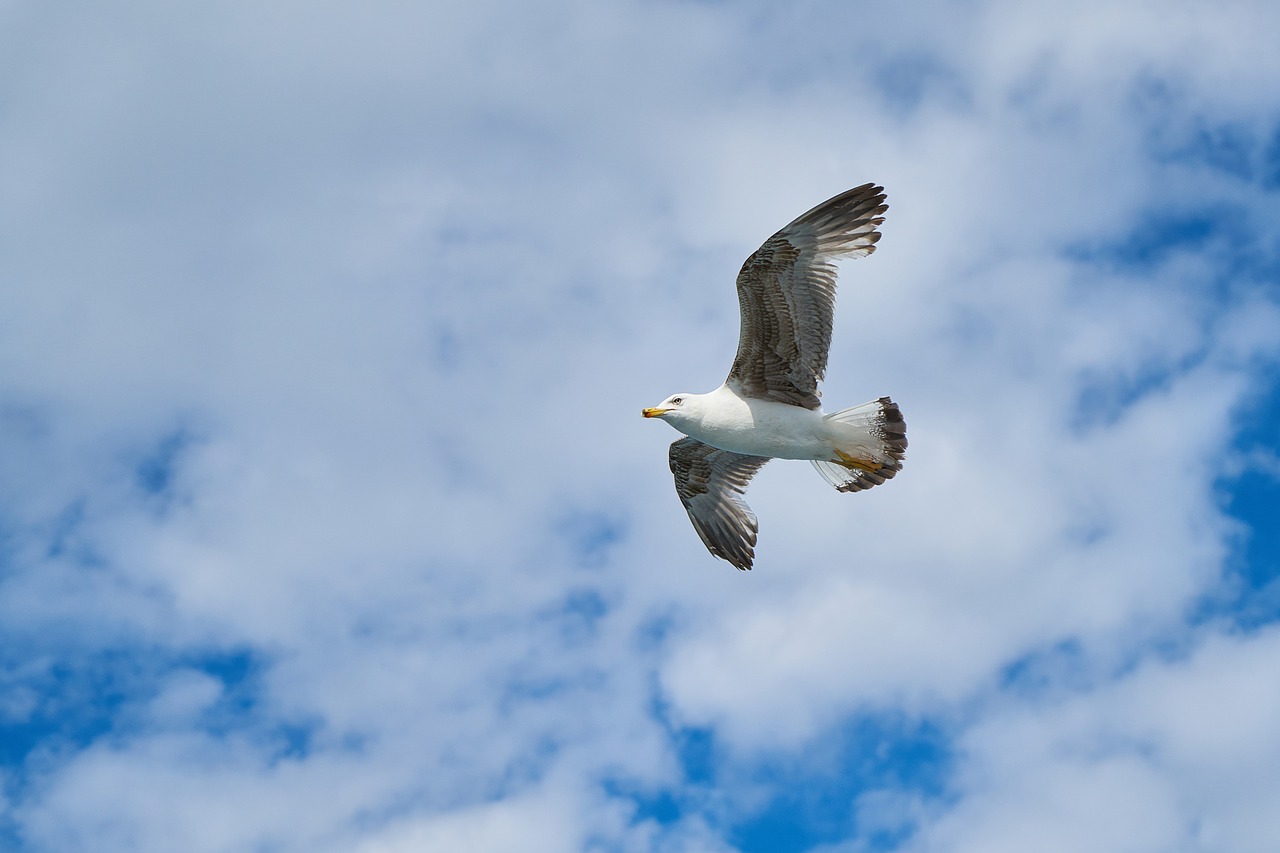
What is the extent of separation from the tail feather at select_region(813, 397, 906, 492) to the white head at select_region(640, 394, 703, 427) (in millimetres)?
1764

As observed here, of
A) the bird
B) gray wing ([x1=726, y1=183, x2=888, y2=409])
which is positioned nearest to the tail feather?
the bird

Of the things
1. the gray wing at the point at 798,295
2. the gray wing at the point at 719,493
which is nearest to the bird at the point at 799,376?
the gray wing at the point at 798,295

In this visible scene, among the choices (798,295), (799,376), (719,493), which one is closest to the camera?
(798,295)

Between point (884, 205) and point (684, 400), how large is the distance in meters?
3.57

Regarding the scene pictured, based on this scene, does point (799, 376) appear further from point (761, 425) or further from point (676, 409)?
point (676, 409)

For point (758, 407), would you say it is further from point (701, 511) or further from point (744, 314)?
point (701, 511)

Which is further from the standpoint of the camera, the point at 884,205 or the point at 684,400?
the point at 684,400

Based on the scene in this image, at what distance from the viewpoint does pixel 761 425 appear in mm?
18188

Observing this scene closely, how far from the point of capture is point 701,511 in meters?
21.3

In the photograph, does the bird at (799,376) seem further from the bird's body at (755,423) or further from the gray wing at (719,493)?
the gray wing at (719,493)

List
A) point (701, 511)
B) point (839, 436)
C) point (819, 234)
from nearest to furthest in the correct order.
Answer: point (819, 234) → point (839, 436) → point (701, 511)

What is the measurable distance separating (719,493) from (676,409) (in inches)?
120

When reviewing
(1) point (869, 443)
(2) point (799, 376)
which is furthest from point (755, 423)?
(1) point (869, 443)

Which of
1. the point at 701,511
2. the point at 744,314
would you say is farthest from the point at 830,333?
the point at 701,511
